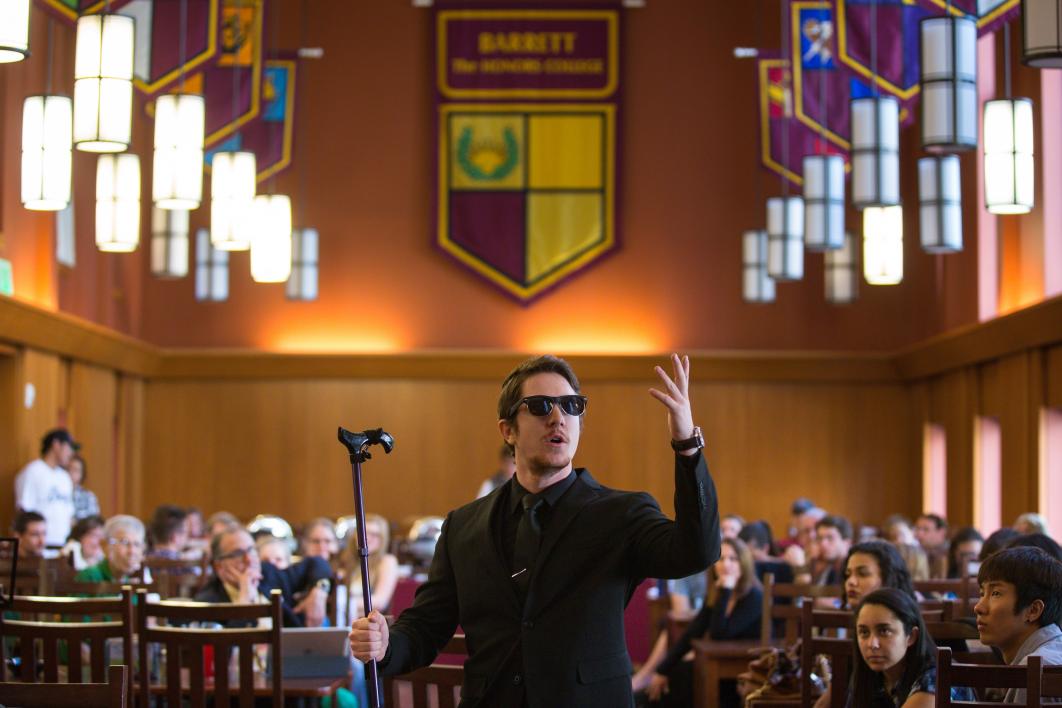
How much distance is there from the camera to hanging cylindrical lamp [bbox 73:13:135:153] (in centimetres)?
756

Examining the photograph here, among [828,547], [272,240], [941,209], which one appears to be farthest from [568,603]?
[272,240]

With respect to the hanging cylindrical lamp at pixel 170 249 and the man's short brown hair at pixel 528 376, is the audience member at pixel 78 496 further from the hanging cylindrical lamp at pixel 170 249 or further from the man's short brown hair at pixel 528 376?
the man's short brown hair at pixel 528 376

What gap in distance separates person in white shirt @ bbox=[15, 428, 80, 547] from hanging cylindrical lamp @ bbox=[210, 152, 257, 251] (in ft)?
6.79

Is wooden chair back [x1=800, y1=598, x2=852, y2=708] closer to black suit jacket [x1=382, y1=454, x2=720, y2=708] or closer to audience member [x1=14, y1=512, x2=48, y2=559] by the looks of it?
black suit jacket [x1=382, y1=454, x2=720, y2=708]

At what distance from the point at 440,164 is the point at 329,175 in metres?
1.24

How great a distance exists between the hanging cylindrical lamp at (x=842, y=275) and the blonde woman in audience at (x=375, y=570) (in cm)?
771

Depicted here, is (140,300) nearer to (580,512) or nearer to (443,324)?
(443,324)

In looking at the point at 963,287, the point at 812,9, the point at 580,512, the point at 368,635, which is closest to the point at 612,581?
the point at 580,512

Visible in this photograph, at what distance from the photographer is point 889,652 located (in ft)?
14.3

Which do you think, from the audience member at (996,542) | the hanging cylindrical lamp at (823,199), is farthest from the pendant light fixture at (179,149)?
the audience member at (996,542)

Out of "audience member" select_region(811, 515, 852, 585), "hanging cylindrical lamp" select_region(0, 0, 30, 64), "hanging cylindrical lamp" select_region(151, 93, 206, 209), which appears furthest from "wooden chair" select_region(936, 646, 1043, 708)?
"hanging cylindrical lamp" select_region(151, 93, 206, 209)

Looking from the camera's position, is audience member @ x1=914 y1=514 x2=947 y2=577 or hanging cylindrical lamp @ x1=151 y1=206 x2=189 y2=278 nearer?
audience member @ x1=914 y1=514 x2=947 y2=577

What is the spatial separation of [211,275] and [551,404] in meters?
13.4

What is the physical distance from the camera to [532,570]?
9.79ft
